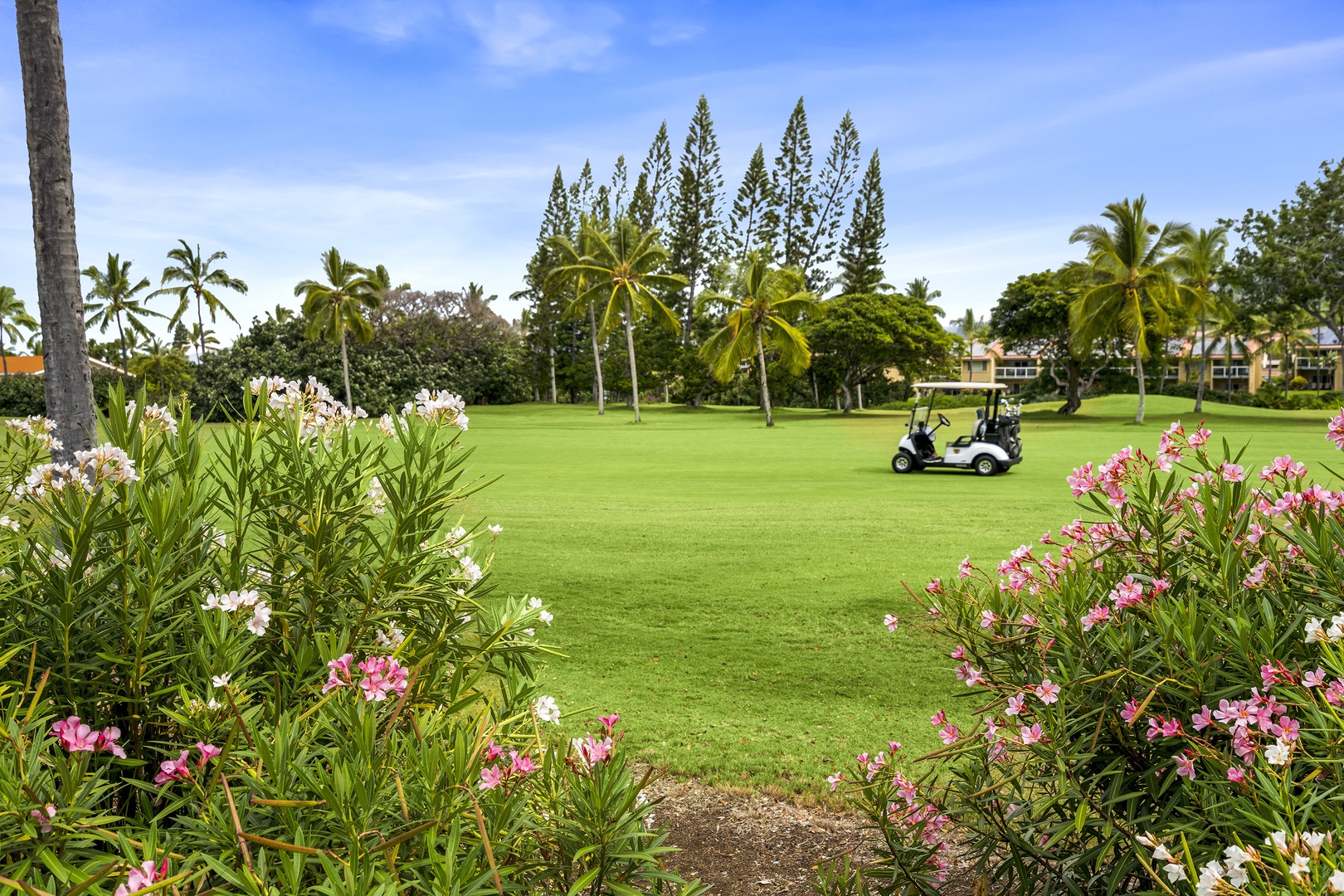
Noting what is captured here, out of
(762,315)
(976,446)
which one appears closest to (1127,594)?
(976,446)

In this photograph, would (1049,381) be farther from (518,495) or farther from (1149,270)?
(518,495)

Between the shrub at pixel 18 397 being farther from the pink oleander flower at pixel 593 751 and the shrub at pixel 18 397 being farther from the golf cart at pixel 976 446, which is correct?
the pink oleander flower at pixel 593 751

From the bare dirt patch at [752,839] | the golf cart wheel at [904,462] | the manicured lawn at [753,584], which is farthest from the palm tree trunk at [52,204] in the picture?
the golf cart wheel at [904,462]

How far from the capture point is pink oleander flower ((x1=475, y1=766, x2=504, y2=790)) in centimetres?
147

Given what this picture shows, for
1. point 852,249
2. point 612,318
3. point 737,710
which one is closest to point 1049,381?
point 852,249

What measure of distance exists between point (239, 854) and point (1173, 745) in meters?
1.80

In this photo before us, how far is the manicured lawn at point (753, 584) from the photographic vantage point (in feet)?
14.8

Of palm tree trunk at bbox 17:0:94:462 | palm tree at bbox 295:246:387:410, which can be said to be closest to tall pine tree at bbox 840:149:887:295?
palm tree at bbox 295:246:387:410

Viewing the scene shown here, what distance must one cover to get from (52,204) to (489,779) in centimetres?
489

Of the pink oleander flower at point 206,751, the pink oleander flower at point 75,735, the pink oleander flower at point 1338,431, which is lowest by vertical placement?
the pink oleander flower at point 206,751

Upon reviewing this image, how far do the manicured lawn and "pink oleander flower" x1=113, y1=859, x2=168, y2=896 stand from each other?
2332 millimetres

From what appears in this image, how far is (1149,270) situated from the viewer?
3269 cm

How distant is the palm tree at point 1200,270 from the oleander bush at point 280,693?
37522mm

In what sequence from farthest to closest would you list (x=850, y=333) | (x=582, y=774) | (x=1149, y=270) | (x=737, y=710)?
(x=850, y=333)
(x=1149, y=270)
(x=737, y=710)
(x=582, y=774)
